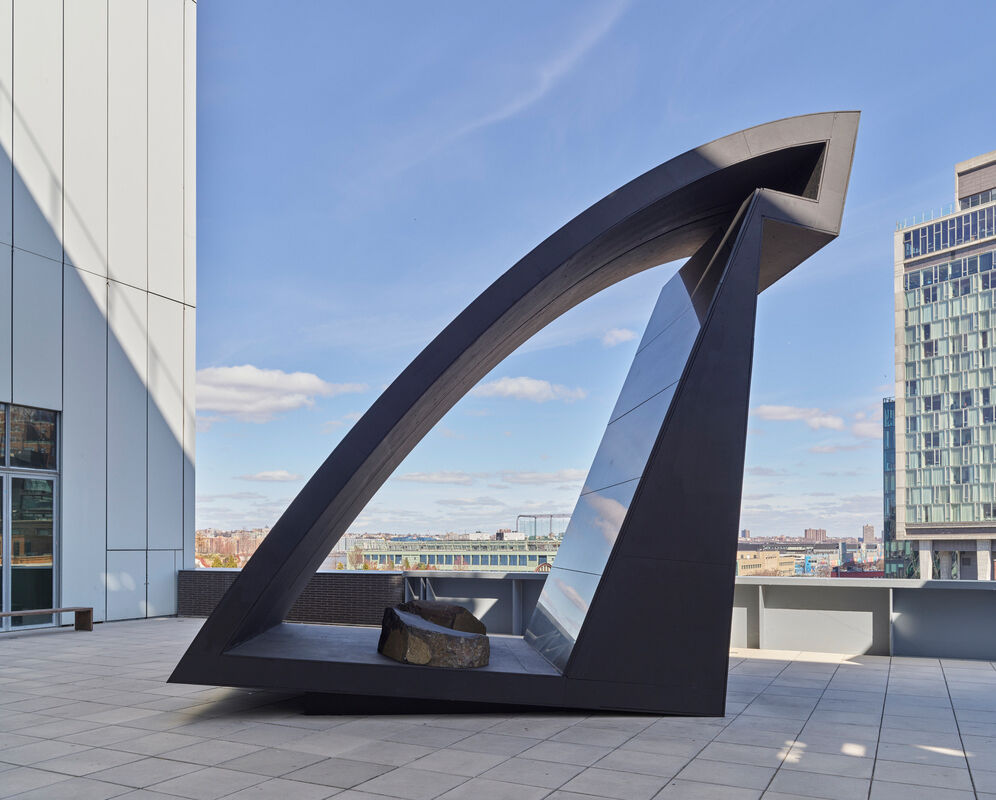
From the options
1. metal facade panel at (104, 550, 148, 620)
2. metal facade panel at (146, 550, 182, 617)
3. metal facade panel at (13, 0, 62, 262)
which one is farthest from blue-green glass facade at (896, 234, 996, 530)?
metal facade panel at (13, 0, 62, 262)

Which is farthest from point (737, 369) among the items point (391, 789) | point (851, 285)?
point (851, 285)

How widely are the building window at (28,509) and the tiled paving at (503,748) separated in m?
7.25

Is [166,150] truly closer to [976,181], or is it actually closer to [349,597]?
[349,597]

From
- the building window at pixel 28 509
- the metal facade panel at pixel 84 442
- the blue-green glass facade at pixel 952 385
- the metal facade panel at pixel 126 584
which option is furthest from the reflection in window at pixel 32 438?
the blue-green glass facade at pixel 952 385

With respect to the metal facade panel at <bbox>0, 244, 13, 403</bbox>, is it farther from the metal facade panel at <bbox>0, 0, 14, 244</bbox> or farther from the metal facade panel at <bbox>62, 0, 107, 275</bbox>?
the metal facade panel at <bbox>62, 0, 107, 275</bbox>

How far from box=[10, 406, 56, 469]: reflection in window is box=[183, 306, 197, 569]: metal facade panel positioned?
3.25m

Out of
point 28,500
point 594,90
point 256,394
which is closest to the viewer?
point 28,500

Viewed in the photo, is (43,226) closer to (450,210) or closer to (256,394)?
(450,210)

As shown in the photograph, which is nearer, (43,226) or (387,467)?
(387,467)

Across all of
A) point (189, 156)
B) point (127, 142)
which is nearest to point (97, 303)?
point (127, 142)

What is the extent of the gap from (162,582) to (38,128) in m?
9.81

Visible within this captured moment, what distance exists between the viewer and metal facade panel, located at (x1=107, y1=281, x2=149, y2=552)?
17.8 meters

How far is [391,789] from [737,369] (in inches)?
188

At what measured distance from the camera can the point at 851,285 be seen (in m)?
132
